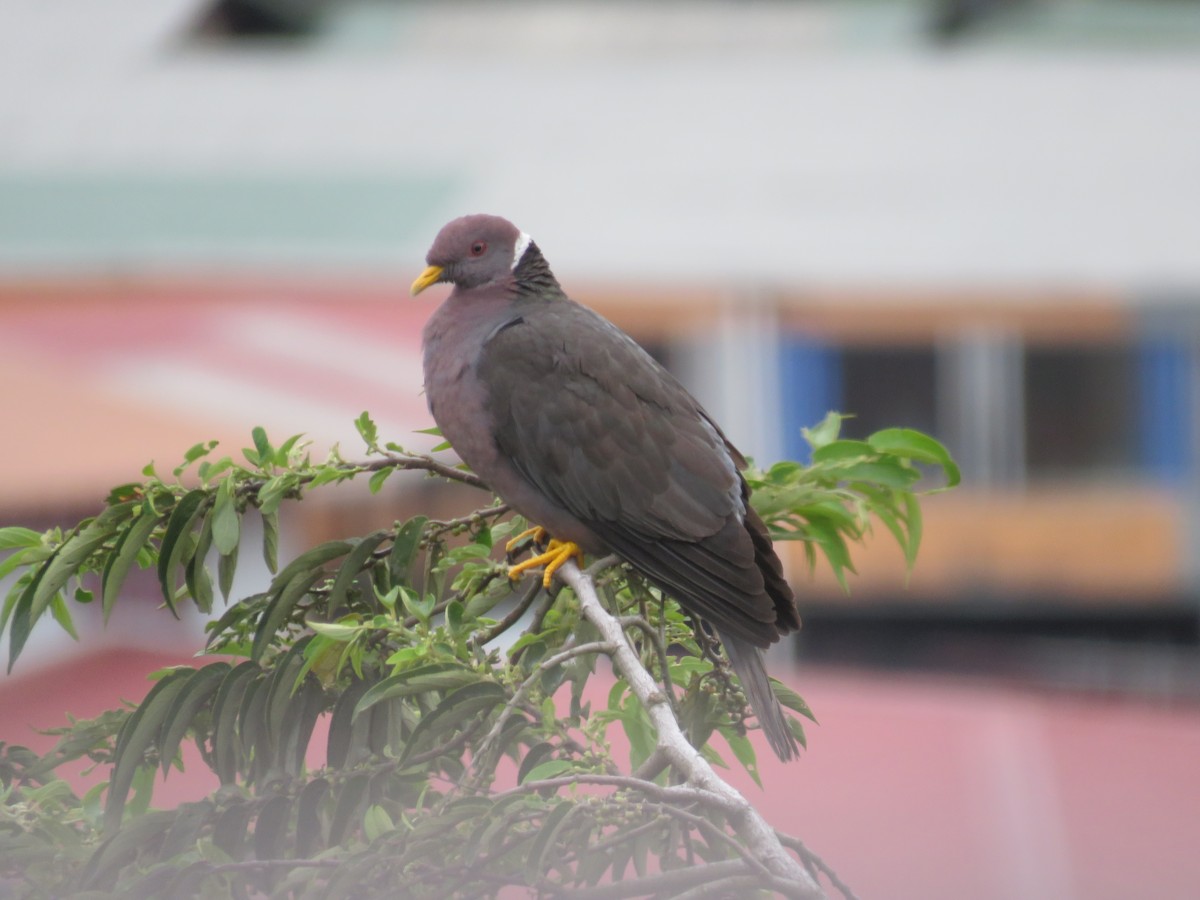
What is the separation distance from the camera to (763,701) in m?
1.17

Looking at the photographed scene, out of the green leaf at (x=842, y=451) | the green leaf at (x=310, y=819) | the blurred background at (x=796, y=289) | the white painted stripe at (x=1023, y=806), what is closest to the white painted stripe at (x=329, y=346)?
the blurred background at (x=796, y=289)

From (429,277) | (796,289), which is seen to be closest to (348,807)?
(429,277)

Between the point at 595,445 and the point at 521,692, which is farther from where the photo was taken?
the point at 595,445

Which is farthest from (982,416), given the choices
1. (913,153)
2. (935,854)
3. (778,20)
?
(935,854)

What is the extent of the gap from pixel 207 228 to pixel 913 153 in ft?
15.3

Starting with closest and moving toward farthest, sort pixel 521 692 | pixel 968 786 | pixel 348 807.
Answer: pixel 521 692 < pixel 348 807 < pixel 968 786

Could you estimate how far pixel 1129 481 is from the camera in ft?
27.8

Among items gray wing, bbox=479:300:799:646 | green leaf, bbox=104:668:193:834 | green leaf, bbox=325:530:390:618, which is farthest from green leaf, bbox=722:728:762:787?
green leaf, bbox=104:668:193:834

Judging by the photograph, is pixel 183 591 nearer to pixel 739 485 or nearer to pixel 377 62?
pixel 739 485

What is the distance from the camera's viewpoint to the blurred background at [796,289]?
5004mm

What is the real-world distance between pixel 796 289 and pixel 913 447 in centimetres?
700

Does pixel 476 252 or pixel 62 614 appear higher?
pixel 476 252

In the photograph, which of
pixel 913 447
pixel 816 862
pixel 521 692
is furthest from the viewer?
pixel 913 447

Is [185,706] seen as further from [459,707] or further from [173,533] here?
Result: [459,707]
